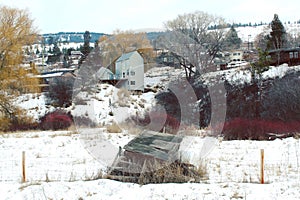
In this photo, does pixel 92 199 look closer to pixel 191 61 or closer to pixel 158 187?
pixel 158 187

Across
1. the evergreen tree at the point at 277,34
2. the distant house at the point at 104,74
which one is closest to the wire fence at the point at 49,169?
the distant house at the point at 104,74

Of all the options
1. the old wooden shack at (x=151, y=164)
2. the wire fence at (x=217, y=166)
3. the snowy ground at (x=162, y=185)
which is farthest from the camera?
the wire fence at (x=217, y=166)

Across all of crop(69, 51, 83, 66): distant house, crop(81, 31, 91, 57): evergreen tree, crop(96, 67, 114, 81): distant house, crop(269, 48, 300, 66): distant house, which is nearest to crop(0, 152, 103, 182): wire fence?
crop(96, 67, 114, 81): distant house

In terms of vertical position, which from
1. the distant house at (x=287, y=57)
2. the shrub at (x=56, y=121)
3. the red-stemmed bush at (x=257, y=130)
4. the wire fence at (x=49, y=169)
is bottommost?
the shrub at (x=56, y=121)

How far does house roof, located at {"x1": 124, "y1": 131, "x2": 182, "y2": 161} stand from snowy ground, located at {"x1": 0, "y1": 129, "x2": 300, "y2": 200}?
2.19ft

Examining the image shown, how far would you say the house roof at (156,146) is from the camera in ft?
26.2

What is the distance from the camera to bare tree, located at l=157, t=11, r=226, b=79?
37531 mm

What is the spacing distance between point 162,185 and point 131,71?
1079 inches

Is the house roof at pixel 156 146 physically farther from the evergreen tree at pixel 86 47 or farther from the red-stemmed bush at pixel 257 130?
the evergreen tree at pixel 86 47

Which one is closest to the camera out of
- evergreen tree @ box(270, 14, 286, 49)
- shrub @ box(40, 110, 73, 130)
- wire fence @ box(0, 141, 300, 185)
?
wire fence @ box(0, 141, 300, 185)

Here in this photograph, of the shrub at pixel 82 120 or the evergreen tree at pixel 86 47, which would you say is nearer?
the shrub at pixel 82 120

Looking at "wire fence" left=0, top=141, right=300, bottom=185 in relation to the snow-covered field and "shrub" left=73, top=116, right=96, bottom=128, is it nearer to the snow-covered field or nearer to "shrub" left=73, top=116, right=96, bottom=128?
the snow-covered field

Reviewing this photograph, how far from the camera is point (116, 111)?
26859 mm

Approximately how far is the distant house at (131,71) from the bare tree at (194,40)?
4435 mm
